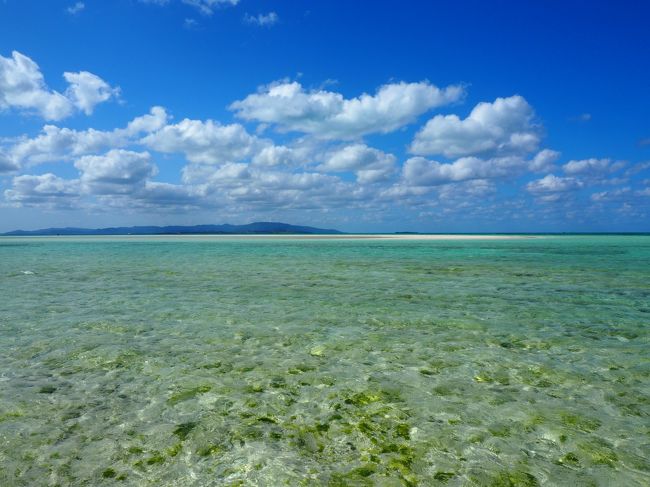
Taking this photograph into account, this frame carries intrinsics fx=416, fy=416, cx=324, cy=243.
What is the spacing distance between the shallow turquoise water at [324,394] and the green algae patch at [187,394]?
1.9 inches

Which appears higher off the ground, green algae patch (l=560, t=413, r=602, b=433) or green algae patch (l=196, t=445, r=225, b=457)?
green algae patch (l=560, t=413, r=602, b=433)

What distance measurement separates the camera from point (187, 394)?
7855 mm

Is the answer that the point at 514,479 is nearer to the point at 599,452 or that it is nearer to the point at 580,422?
the point at 599,452

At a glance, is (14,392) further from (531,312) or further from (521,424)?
(531,312)

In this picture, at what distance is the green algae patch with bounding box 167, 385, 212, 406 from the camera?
7.59m

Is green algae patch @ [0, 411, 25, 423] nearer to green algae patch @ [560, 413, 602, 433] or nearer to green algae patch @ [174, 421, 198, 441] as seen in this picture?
green algae patch @ [174, 421, 198, 441]

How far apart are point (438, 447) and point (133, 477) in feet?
13.4

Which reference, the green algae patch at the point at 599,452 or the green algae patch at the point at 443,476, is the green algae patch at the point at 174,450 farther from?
the green algae patch at the point at 599,452

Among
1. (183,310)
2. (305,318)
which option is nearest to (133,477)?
(305,318)

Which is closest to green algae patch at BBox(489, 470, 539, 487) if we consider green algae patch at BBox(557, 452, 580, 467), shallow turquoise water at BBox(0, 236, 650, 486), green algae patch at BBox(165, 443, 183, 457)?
shallow turquoise water at BBox(0, 236, 650, 486)

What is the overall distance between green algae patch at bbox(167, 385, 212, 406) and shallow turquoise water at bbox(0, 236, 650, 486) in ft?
0.15

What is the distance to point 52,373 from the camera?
29.0 ft

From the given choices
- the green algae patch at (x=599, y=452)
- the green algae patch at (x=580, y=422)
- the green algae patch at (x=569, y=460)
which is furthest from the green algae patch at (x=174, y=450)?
the green algae patch at (x=580, y=422)

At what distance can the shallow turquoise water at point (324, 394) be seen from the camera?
5480 mm
